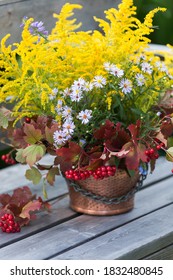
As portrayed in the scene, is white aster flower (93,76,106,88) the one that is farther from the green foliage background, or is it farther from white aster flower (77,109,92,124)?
the green foliage background

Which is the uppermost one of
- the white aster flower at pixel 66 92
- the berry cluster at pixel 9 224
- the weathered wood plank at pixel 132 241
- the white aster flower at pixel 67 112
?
the white aster flower at pixel 66 92

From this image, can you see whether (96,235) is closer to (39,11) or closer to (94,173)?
(94,173)

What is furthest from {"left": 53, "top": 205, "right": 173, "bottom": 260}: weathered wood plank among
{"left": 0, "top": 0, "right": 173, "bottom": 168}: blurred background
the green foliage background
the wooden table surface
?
the green foliage background

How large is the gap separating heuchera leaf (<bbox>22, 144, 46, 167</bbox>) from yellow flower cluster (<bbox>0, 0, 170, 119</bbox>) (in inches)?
4.4

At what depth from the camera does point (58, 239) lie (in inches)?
89.4

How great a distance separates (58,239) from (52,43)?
22.7 inches

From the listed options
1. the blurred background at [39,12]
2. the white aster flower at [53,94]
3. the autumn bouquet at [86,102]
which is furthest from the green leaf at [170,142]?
the blurred background at [39,12]

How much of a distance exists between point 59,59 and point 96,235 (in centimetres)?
53

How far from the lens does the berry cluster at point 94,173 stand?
7.35 feet

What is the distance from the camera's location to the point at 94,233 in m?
2.30

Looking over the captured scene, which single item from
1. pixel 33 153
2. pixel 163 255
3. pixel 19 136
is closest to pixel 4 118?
pixel 19 136

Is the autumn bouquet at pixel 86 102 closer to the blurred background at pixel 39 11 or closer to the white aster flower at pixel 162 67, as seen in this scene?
the white aster flower at pixel 162 67
